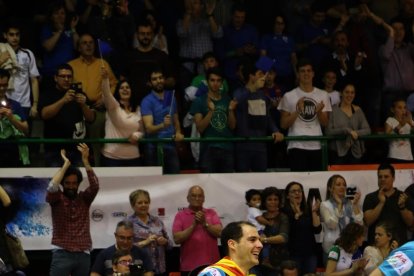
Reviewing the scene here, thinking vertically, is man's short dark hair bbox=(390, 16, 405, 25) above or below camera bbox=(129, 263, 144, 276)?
above

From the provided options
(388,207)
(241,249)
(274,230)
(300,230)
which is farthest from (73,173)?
(241,249)

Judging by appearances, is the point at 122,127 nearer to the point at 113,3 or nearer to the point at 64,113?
the point at 64,113

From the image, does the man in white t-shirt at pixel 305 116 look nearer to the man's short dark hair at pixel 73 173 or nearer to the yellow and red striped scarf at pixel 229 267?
the man's short dark hair at pixel 73 173

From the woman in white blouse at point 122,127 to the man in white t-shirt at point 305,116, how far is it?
7.03 ft

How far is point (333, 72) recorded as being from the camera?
17.9 metres

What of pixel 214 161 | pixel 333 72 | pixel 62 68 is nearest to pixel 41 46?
pixel 62 68

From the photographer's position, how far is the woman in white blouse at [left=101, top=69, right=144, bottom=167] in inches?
643

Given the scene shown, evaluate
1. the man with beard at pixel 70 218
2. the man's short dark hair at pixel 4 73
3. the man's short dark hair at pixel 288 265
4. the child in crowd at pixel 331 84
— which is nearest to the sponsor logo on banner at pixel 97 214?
the man with beard at pixel 70 218

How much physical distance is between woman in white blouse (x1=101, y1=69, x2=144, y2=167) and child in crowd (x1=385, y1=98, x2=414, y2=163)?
3.75 metres

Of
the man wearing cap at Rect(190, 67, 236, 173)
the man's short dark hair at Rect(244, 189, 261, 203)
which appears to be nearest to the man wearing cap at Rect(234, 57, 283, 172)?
the man wearing cap at Rect(190, 67, 236, 173)

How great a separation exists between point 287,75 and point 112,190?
3789 mm

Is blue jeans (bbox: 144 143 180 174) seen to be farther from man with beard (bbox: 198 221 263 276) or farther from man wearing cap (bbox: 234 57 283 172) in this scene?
man with beard (bbox: 198 221 263 276)

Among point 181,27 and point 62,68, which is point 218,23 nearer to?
point 181,27

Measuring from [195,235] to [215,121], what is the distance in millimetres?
1877
